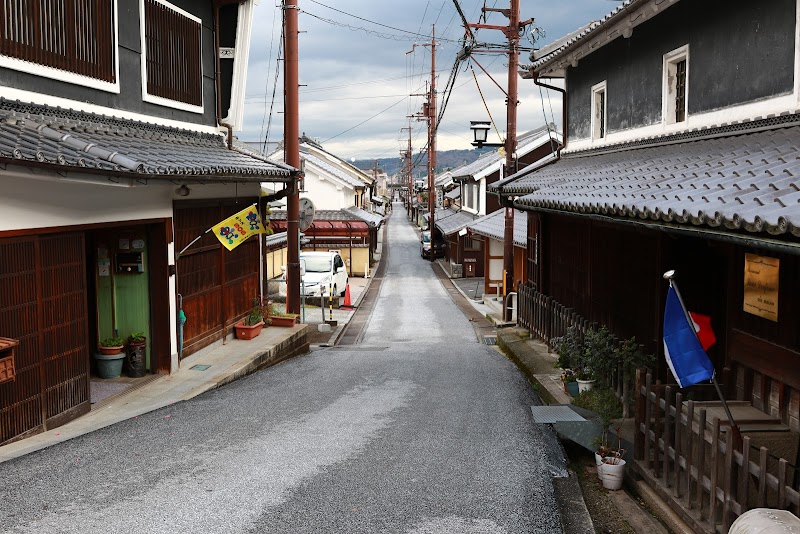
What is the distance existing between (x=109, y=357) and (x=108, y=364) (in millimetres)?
129

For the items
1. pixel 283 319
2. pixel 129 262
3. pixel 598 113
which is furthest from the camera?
pixel 283 319

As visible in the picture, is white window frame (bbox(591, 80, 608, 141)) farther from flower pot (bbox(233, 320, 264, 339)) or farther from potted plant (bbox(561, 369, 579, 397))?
flower pot (bbox(233, 320, 264, 339))

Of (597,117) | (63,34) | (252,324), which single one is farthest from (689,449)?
(252,324)

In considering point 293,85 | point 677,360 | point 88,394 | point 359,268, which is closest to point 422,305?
point 359,268

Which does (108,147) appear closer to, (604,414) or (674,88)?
(604,414)

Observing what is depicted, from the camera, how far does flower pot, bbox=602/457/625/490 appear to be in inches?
296

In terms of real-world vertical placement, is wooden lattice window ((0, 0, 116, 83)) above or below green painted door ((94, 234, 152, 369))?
above

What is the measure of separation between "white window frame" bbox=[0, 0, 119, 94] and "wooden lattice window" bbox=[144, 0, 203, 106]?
1119mm

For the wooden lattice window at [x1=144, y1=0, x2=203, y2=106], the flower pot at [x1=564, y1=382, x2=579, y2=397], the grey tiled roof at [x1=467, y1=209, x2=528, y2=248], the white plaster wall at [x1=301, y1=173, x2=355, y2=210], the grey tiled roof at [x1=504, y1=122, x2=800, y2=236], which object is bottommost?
the flower pot at [x1=564, y1=382, x2=579, y2=397]

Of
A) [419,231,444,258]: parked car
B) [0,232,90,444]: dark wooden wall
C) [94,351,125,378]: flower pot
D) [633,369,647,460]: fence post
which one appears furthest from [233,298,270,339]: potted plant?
[419,231,444,258]: parked car

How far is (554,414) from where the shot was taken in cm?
902

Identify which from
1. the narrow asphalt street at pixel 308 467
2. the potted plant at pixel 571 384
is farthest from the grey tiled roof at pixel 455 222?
the narrow asphalt street at pixel 308 467

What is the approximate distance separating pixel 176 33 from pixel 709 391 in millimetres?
11573

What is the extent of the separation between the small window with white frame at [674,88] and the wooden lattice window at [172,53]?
29.9ft
